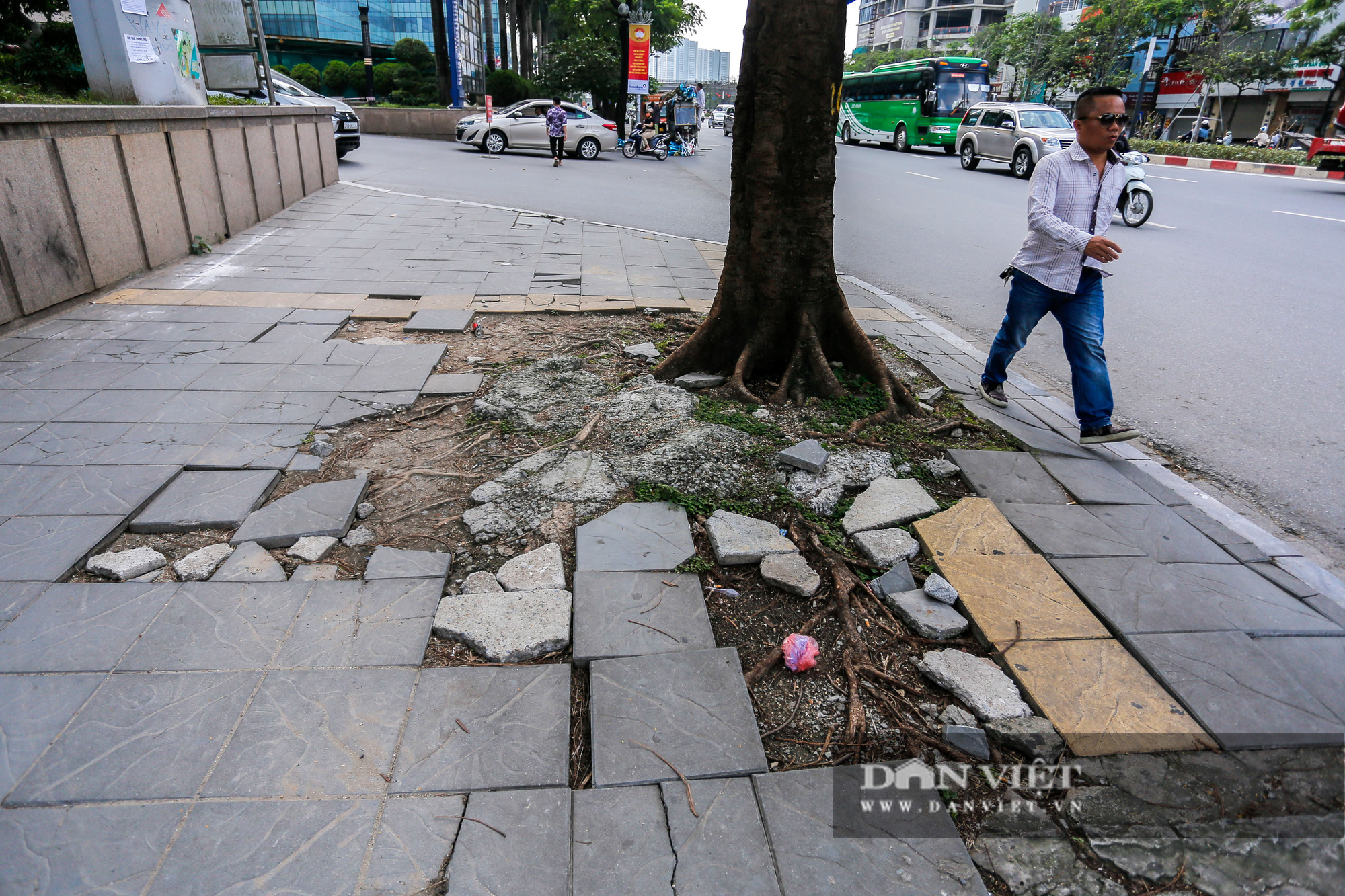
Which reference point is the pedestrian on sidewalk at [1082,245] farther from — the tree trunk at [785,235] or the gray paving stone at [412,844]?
the gray paving stone at [412,844]

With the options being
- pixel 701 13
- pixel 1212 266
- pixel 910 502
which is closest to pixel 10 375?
pixel 910 502

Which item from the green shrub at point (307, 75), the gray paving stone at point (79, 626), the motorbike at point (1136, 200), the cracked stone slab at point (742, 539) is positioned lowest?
the gray paving stone at point (79, 626)

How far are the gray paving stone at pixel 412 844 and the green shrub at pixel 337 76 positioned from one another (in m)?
42.1

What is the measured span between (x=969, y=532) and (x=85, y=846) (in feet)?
10.4

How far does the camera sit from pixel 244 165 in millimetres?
9477

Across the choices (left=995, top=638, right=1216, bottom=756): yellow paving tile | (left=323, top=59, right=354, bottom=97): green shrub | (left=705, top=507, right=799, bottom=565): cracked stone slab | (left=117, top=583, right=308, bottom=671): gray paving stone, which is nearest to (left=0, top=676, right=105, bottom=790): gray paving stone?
(left=117, top=583, right=308, bottom=671): gray paving stone

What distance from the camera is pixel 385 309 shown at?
20.7ft

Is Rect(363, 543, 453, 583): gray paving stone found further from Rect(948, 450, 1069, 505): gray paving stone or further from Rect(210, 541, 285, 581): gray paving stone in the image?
Rect(948, 450, 1069, 505): gray paving stone

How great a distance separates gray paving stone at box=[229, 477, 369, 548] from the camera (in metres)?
3.11

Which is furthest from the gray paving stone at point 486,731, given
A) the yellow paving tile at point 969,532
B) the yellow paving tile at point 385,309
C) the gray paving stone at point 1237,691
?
the yellow paving tile at point 385,309

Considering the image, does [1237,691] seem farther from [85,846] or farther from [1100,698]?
[85,846]

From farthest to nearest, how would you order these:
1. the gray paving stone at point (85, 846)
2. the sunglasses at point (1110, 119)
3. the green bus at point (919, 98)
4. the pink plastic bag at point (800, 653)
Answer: the green bus at point (919, 98)
the sunglasses at point (1110, 119)
the pink plastic bag at point (800, 653)
the gray paving stone at point (85, 846)

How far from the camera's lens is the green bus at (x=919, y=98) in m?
26.6

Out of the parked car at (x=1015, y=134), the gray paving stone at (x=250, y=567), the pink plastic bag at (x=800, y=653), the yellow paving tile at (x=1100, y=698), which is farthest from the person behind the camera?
the parked car at (x=1015, y=134)
